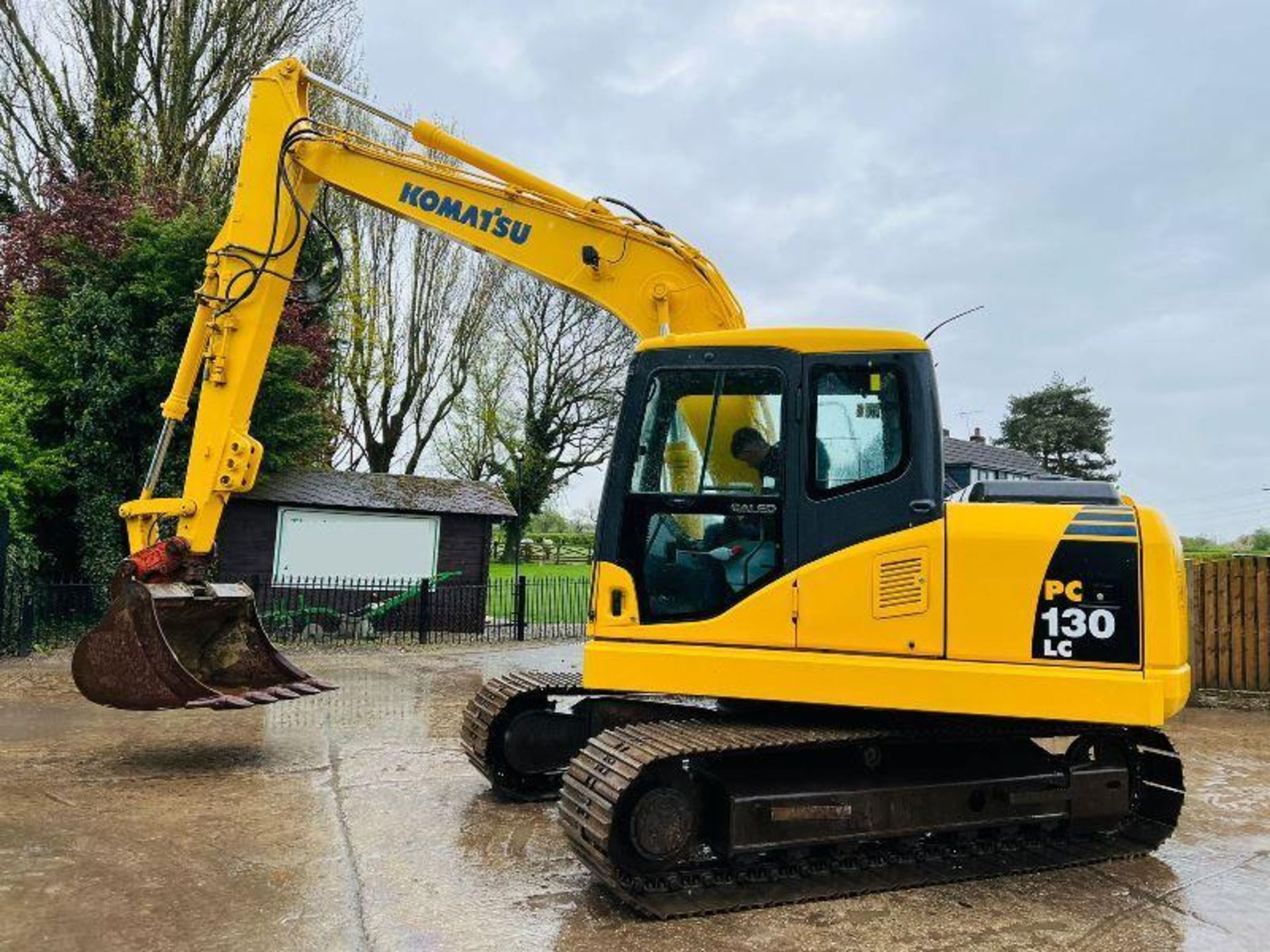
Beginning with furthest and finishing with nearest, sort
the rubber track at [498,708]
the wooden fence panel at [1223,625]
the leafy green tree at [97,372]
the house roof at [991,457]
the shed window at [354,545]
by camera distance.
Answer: the house roof at [991,457]
the shed window at [354,545]
the leafy green tree at [97,372]
the wooden fence panel at [1223,625]
the rubber track at [498,708]

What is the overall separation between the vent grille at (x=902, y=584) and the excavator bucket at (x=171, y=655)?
4.34 m

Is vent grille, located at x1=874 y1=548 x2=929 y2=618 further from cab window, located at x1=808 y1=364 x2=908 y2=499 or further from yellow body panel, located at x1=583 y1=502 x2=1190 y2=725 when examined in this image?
cab window, located at x1=808 y1=364 x2=908 y2=499

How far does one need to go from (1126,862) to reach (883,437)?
2717 millimetres

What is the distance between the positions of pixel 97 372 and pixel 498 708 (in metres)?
11.1

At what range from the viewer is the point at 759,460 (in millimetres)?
4559

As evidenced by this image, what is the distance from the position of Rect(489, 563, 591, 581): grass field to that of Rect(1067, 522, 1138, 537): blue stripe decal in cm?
2509

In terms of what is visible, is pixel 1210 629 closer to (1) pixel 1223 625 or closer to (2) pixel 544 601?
(1) pixel 1223 625

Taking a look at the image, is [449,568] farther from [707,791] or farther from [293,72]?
[707,791]

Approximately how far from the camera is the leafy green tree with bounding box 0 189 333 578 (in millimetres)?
13523

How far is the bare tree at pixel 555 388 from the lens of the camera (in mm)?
27875

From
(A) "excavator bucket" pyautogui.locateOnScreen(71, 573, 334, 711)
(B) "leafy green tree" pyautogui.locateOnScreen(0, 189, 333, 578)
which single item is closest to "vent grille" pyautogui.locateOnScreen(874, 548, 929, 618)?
(A) "excavator bucket" pyautogui.locateOnScreen(71, 573, 334, 711)

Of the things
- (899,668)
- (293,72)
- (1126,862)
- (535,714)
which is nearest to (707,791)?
(899,668)

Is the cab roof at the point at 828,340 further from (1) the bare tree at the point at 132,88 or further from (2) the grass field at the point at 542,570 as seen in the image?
(2) the grass field at the point at 542,570

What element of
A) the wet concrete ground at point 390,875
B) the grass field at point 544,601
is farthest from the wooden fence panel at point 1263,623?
the grass field at point 544,601
